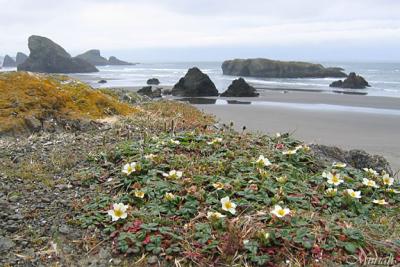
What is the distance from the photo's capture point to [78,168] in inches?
191

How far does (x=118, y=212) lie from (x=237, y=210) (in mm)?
1008

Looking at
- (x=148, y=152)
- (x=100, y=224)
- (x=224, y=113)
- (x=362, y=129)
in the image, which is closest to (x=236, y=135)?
(x=148, y=152)

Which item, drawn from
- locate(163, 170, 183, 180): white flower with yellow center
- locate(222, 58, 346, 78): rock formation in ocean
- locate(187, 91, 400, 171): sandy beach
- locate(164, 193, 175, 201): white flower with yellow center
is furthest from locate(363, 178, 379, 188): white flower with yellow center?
locate(222, 58, 346, 78): rock formation in ocean

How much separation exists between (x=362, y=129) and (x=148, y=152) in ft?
33.6

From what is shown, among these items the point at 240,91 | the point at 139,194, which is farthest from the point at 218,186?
the point at 240,91

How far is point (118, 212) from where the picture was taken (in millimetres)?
3535

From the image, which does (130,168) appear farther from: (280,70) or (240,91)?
(280,70)

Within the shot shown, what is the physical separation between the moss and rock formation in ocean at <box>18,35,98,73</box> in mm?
65515

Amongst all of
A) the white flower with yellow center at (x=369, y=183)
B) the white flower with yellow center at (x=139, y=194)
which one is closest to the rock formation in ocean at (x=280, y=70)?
the white flower with yellow center at (x=369, y=183)

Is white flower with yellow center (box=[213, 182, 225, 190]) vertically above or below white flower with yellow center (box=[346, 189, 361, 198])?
above

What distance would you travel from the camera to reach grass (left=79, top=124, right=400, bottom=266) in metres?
3.16

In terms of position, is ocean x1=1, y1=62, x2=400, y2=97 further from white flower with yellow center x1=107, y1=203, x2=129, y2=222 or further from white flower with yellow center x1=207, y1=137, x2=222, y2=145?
white flower with yellow center x1=107, y1=203, x2=129, y2=222

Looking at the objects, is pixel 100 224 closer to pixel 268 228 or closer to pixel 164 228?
pixel 164 228

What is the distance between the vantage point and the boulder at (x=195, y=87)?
96.2ft
